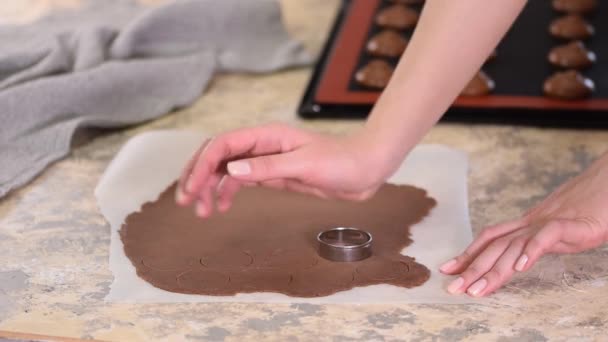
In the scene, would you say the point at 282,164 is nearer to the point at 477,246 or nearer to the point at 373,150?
the point at 373,150

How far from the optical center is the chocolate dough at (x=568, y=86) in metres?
1.91

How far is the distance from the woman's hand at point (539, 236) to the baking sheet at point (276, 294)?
0.04 meters

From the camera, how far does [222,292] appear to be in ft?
4.18

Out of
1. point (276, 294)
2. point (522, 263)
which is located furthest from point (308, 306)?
point (522, 263)

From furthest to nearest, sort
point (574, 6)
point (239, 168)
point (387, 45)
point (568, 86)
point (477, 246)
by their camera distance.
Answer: point (574, 6)
point (387, 45)
point (568, 86)
point (477, 246)
point (239, 168)

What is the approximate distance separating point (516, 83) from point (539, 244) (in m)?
0.83

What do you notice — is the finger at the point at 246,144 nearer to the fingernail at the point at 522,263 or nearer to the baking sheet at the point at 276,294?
the baking sheet at the point at 276,294

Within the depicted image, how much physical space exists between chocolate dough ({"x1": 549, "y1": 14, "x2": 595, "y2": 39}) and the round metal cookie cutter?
3.23 feet

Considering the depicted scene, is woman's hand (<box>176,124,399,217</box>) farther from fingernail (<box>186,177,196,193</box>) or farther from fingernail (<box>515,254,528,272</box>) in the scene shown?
fingernail (<box>515,254,528,272</box>)

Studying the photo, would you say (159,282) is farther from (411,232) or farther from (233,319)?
(411,232)

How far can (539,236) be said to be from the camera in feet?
4.06

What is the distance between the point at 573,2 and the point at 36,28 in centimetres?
134

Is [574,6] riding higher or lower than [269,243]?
higher

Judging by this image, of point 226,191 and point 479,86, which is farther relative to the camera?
point 479,86
